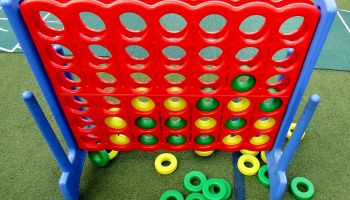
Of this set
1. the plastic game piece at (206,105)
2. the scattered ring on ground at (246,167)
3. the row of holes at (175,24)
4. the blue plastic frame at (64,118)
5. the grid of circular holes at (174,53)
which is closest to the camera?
the blue plastic frame at (64,118)

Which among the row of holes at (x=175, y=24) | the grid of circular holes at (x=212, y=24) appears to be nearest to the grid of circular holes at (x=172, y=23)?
the row of holes at (x=175, y=24)

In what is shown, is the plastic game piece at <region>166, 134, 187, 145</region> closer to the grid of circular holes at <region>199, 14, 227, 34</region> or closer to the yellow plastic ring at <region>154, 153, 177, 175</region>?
the yellow plastic ring at <region>154, 153, 177, 175</region>

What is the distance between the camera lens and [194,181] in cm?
115

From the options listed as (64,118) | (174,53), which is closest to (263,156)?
(64,118)

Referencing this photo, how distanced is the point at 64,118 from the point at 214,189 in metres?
0.60

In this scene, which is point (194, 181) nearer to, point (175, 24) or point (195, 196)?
point (195, 196)

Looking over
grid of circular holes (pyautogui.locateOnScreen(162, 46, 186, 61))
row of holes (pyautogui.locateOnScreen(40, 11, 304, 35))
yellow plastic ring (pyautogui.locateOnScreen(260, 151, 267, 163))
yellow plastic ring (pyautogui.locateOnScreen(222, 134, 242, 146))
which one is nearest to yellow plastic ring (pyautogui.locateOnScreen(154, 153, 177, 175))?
yellow plastic ring (pyautogui.locateOnScreen(222, 134, 242, 146))

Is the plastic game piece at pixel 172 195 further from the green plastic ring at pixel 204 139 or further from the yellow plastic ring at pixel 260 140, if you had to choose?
the yellow plastic ring at pixel 260 140

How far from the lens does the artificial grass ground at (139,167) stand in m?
1.11

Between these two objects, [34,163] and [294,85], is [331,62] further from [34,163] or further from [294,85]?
[34,163]

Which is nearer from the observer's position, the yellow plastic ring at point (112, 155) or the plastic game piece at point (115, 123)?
the plastic game piece at point (115, 123)

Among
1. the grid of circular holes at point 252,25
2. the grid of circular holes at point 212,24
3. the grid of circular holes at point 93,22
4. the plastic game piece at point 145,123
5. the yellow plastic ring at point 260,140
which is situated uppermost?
the plastic game piece at point 145,123

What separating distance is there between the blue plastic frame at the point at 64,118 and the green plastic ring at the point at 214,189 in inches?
6.8

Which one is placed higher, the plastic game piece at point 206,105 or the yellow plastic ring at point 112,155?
the plastic game piece at point 206,105
